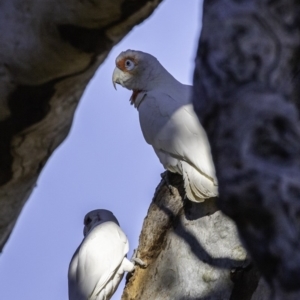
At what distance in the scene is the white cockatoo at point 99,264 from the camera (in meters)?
3.49

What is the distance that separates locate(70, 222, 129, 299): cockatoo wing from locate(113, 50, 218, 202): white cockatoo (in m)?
0.51

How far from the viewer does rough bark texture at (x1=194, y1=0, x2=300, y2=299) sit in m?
0.61

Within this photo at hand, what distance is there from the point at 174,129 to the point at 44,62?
2238 millimetres

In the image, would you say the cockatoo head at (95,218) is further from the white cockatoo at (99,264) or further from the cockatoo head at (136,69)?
the cockatoo head at (136,69)

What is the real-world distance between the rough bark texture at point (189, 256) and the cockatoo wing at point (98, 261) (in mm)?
509

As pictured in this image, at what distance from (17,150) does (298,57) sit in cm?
62

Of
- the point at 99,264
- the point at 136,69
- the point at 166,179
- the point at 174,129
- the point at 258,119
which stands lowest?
the point at 99,264

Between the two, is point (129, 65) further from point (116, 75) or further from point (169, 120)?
point (169, 120)

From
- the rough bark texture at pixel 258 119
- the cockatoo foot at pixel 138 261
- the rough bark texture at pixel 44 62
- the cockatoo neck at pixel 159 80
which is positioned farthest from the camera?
the cockatoo neck at pixel 159 80

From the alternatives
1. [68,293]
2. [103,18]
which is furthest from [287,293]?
[68,293]

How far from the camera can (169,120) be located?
3352mm

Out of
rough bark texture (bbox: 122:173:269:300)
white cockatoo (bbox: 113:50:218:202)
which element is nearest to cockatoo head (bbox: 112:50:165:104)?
white cockatoo (bbox: 113:50:218:202)

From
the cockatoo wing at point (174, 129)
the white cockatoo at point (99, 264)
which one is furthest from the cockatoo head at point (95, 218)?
the cockatoo wing at point (174, 129)

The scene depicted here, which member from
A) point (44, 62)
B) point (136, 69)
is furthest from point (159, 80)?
point (44, 62)
